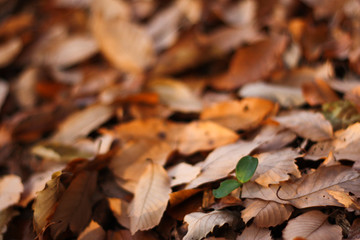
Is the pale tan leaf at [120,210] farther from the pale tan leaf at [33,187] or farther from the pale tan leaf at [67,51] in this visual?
the pale tan leaf at [67,51]

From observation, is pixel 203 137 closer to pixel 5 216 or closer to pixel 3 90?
pixel 5 216

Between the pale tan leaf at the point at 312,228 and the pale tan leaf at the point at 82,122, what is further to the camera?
the pale tan leaf at the point at 82,122

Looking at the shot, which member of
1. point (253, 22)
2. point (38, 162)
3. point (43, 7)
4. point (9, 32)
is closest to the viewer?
point (38, 162)

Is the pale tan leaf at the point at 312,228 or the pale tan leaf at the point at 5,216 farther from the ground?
the pale tan leaf at the point at 312,228

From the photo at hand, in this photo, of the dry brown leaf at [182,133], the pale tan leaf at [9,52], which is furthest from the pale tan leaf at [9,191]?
the pale tan leaf at [9,52]

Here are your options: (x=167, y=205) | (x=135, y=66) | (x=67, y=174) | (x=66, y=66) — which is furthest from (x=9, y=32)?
(x=167, y=205)

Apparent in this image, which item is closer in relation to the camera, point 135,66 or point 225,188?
point 225,188

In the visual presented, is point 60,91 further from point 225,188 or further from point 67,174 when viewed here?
point 225,188

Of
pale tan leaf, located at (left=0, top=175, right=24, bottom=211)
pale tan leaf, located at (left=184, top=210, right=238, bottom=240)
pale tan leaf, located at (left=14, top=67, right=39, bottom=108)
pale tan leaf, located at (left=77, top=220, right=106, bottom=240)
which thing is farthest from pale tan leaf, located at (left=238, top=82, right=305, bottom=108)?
pale tan leaf, located at (left=14, top=67, right=39, bottom=108)
